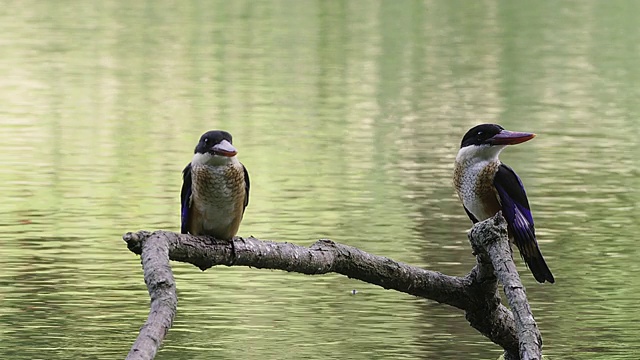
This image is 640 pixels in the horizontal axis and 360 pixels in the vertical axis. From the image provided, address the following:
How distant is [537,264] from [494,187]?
47cm

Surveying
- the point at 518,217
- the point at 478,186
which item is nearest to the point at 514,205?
the point at 518,217

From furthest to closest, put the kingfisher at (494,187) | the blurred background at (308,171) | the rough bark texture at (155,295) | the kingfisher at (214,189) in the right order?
the blurred background at (308,171) < the kingfisher at (494,187) < the kingfisher at (214,189) < the rough bark texture at (155,295)

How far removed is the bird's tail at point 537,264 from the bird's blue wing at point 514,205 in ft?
0.05

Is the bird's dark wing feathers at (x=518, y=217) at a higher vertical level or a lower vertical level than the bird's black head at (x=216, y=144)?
lower

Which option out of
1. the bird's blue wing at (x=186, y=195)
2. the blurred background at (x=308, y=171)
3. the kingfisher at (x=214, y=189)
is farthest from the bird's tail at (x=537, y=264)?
the blurred background at (x=308, y=171)

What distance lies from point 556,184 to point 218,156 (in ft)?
33.8

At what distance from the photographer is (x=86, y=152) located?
61.7ft

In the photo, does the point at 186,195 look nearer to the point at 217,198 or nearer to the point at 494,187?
the point at 217,198

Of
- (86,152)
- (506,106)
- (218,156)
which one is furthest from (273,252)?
(506,106)

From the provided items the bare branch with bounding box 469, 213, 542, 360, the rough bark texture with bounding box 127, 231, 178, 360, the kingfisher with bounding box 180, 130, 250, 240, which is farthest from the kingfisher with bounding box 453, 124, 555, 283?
the rough bark texture with bounding box 127, 231, 178, 360

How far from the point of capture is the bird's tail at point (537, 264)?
307 inches

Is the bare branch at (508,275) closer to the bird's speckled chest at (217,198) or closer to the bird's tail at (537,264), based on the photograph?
the bird's tail at (537,264)

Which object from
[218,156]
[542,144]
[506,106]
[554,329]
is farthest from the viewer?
[506,106]

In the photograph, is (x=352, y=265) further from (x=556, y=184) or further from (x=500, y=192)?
(x=556, y=184)
